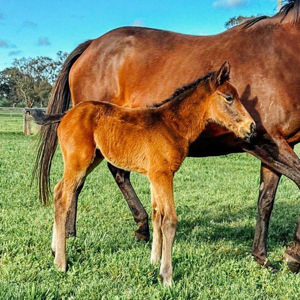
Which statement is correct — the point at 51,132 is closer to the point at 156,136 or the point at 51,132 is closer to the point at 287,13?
the point at 156,136

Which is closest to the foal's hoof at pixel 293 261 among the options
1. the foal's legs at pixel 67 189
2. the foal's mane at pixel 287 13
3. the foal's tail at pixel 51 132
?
the foal's legs at pixel 67 189

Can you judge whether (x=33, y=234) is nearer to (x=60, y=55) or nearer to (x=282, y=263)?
(x=282, y=263)

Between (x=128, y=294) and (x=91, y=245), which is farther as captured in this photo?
(x=91, y=245)

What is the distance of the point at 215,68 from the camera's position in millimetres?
3930

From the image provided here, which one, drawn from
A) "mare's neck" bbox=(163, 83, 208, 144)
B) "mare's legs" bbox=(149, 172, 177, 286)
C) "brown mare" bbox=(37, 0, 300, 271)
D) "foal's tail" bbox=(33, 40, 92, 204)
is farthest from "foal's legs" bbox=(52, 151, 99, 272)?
"foal's tail" bbox=(33, 40, 92, 204)

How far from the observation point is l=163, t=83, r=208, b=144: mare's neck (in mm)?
3324

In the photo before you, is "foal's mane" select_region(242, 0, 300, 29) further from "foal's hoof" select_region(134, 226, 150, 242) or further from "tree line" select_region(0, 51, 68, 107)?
"tree line" select_region(0, 51, 68, 107)

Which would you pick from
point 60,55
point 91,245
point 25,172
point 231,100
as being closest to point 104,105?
point 231,100

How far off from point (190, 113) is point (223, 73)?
1.34ft

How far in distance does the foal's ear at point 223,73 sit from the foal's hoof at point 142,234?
2076 mm

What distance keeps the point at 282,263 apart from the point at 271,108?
60.5 inches

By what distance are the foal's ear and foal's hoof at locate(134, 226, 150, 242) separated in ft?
6.81

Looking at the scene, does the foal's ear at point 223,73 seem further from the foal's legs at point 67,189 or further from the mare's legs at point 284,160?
the foal's legs at point 67,189

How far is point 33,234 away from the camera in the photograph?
14.0 ft
